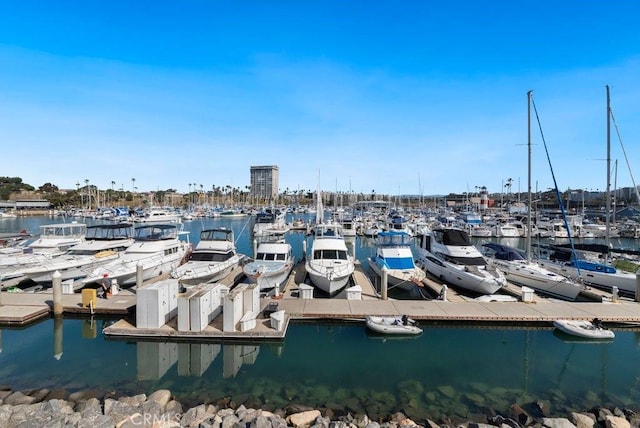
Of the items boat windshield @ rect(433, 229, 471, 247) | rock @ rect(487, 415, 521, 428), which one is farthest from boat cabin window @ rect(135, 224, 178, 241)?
rock @ rect(487, 415, 521, 428)

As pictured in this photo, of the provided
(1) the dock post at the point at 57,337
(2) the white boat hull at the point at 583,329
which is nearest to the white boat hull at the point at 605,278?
(2) the white boat hull at the point at 583,329

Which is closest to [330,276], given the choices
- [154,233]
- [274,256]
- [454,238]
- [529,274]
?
[274,256]

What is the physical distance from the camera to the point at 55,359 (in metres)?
13.6

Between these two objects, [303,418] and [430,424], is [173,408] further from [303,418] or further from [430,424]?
[430,424]

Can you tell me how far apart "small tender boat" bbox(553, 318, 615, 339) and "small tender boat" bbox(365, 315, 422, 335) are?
20.6 feet

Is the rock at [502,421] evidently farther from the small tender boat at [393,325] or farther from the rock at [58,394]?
the rock at [58,394]

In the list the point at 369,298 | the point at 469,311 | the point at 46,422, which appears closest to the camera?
the point at 46,422

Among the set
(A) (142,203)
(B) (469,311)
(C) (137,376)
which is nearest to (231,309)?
(C) (137,376)

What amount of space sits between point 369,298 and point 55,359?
14.4 metres

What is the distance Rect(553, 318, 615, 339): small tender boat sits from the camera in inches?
577

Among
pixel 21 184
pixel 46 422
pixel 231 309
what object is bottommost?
pixel 46 422

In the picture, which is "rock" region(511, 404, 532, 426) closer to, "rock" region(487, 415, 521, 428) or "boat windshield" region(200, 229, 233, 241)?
"rock" region(487, 415, 521, 428)

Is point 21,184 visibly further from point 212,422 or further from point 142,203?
point 212,422

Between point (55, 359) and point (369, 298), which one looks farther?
point (369, 298)
